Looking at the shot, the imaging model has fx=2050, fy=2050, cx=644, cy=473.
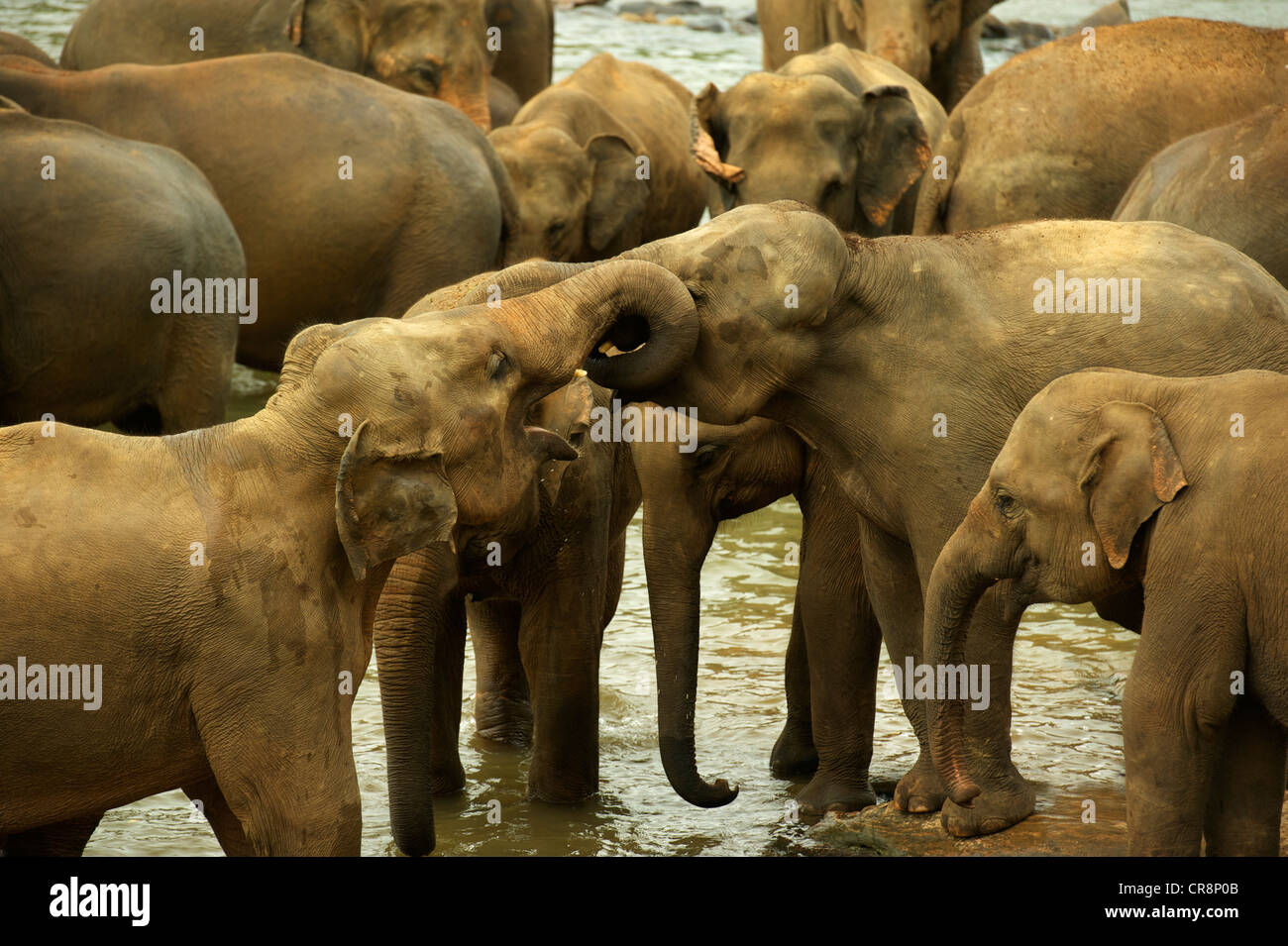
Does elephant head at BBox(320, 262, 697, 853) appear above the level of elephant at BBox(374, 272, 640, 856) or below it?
above

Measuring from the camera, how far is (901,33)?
11.6 meters

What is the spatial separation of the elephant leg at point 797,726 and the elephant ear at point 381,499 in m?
2.29

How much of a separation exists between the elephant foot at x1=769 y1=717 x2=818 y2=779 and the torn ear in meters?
2.89

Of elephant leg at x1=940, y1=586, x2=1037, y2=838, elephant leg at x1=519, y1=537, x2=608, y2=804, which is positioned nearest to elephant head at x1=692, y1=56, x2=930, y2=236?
elephant leg at x1=519, y1=537, x2=608, y2=804

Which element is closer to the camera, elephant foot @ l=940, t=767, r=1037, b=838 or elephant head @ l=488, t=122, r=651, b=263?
elephant foot @ l=940, t=767, r=1037, b=838

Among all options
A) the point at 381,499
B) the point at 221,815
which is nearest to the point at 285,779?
the point at 221,815

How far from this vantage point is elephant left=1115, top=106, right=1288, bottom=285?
665 centimetres

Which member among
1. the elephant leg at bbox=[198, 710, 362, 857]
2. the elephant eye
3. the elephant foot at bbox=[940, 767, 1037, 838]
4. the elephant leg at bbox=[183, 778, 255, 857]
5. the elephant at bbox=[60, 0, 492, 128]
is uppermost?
the elephant at bbox=[60, 0, 492, 128]

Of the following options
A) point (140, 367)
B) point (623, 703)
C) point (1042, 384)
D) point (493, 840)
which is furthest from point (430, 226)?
point (1042, 384)

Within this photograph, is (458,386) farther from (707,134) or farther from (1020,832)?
(707,134)

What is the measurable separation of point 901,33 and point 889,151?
3.10 metres

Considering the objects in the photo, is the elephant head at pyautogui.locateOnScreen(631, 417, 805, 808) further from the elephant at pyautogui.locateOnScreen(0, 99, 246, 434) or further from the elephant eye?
the elephant eye
